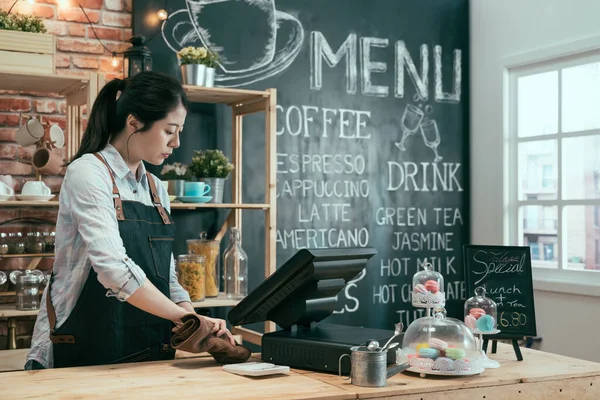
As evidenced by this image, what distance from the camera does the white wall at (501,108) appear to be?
4473 millimetres

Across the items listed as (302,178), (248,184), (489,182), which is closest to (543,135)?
(489,182)

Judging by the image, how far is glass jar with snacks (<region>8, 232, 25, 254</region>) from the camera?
3492mm

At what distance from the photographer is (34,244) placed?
3555 mm

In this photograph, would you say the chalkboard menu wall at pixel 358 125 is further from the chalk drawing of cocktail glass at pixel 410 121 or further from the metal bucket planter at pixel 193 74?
the metal bucket planter at pixel 193 74

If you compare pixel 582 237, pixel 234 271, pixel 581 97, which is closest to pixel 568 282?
pixel 582 237

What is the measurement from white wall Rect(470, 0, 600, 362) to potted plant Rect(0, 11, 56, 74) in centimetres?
292

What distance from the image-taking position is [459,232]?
5.22 meters

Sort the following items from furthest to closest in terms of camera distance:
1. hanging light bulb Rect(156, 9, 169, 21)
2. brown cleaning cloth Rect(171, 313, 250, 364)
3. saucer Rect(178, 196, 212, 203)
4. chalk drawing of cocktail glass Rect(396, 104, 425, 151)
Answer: chalk drawing of cocktail glass Rect(396, 104, 425, 151) < hanging light bulb Rect(156, 9, 169, 21) < saucer Rect(178, 196, 212, 203) < brown cleaning cloth Rect(171, 313, 250, 364)

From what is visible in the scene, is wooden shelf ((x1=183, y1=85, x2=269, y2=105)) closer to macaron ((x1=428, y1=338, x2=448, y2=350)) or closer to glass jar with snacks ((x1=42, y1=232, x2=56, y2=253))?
glass jar with snacks ((x1=42, y1=232, x2=56, y2=253))

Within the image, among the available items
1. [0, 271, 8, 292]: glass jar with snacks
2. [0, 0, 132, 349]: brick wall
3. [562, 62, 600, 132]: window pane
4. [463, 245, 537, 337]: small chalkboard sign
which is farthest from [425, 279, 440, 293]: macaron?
[562, 62, 600, 132]: window pane

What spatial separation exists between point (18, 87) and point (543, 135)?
10.2ft

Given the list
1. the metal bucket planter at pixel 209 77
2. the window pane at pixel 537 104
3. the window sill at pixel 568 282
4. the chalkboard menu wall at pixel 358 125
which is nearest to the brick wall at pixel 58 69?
the chalkboard menu wall at pixel 358 125

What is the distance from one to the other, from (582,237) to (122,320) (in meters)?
3.12

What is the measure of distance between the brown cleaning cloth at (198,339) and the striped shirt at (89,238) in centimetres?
18
